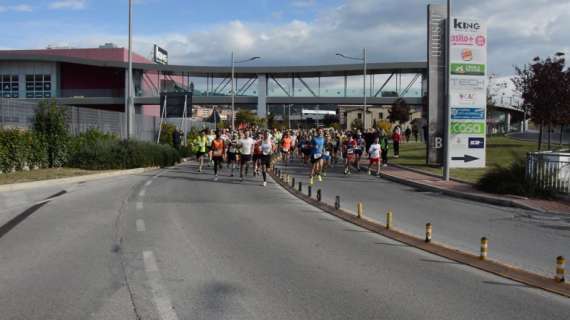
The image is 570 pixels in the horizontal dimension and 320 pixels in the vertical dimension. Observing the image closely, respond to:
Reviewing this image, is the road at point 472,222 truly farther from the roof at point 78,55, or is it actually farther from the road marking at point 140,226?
the roof at point 78,55

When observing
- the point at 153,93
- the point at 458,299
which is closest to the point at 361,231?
the point at 458,299

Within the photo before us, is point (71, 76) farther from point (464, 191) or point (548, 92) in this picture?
point (464, 191)

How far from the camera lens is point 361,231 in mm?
10383

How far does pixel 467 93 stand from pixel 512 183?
9474 millimetres

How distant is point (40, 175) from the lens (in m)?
19.9

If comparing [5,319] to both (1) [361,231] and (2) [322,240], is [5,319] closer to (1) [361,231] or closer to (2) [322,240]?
(2) [322,240]

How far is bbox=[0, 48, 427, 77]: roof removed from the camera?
2403 inches

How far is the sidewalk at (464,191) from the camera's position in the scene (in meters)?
14.3

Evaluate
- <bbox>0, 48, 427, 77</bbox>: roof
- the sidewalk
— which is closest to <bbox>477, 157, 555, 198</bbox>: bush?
the sidewalk

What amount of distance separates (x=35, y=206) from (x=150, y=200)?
2522mm

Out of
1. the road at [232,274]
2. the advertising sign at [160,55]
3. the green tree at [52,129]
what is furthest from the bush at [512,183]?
the advertising sign at [160,55]

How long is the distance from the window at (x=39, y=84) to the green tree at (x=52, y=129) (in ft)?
137

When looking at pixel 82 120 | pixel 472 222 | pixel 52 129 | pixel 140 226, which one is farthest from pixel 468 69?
pixel 140 226

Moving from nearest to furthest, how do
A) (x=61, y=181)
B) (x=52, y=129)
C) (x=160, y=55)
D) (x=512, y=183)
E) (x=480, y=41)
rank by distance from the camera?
(x=512, y=183) < (x=61, y=181) < (x=52, y=129) < (x=480, y=41) < (x=160, y=55)
